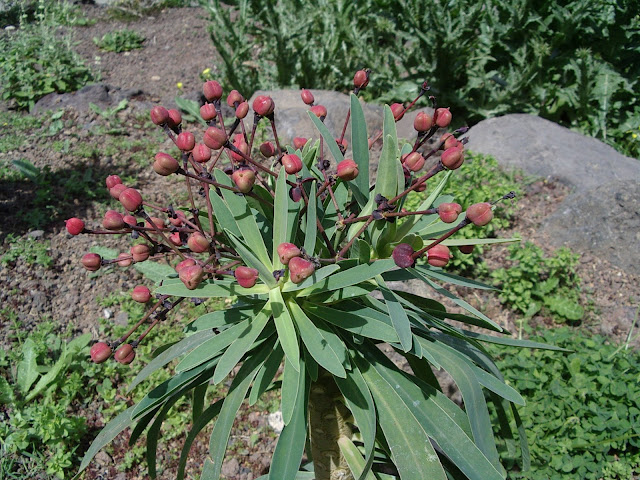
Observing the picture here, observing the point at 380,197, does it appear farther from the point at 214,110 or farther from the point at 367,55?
the point at 367,55

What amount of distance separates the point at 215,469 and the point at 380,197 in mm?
752

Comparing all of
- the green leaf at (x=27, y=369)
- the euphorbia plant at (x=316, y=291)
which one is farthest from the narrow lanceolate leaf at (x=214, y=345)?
the green leaf at (x=27, y=369)

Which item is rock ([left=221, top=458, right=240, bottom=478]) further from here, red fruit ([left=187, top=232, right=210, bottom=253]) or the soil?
red fruit ([left=187, top=232, right=210, bottom=253])

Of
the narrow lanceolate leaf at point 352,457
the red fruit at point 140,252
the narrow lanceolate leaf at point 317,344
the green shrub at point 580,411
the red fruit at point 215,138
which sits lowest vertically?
the green shrub at point 580,411

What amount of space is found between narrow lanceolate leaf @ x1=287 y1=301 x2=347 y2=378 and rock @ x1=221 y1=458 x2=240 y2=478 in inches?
64.6

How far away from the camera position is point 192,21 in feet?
27.6

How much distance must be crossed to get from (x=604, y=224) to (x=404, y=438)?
3301 millimetres

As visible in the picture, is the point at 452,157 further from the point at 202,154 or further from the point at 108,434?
the point at 108,434

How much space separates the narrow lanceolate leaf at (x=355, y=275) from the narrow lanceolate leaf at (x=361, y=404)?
25 centimetres

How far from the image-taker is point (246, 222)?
4.26ft

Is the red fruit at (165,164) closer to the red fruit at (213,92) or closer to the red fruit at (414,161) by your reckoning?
the red fruit at (213,92)

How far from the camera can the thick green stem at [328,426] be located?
155cm

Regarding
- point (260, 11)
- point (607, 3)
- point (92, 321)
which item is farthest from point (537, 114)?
point (92, 321)

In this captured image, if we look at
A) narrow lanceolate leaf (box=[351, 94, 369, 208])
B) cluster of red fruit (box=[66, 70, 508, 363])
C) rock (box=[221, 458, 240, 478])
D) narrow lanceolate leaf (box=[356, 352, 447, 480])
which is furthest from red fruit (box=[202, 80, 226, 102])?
rock (box=[221, 458, 240, 478])
